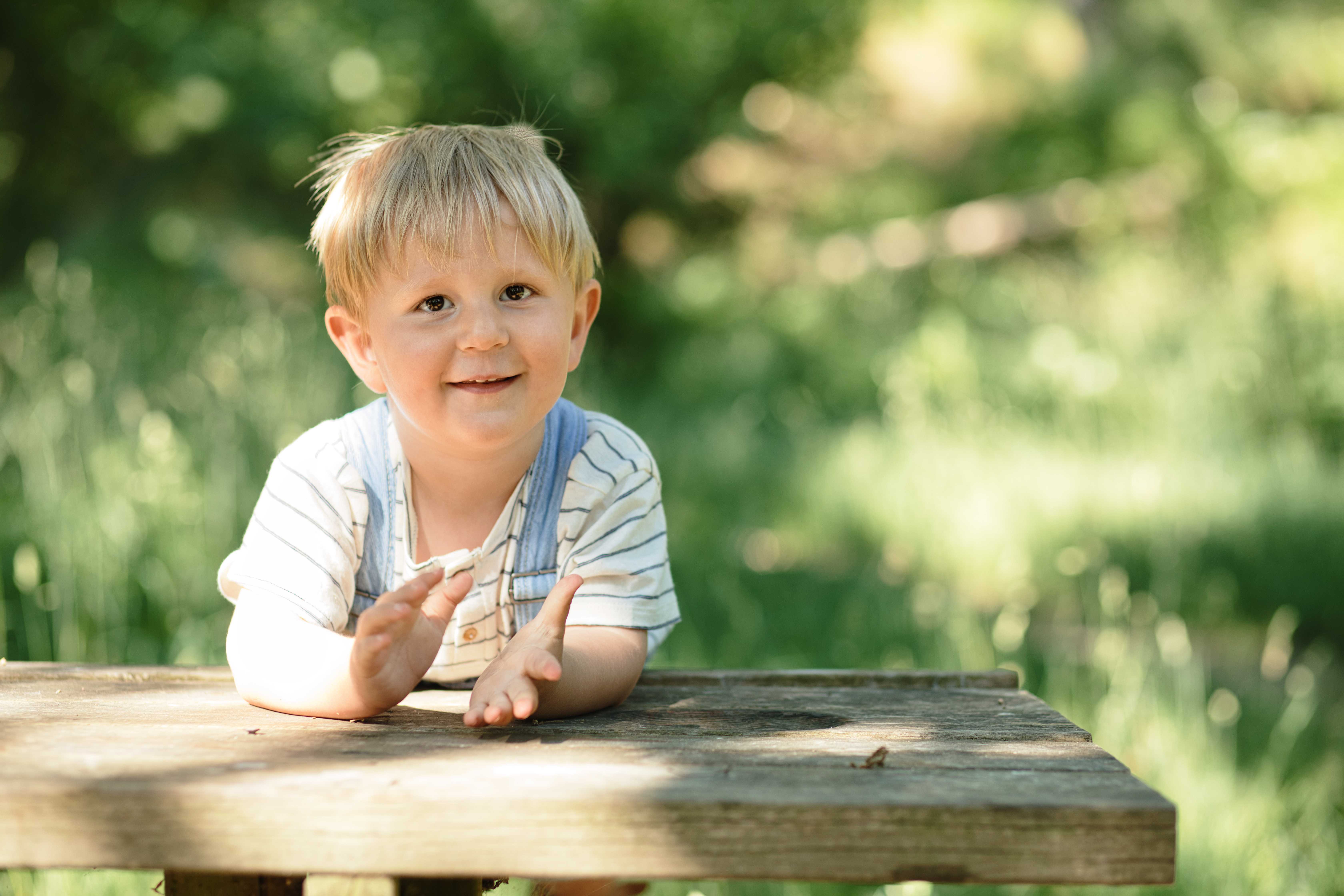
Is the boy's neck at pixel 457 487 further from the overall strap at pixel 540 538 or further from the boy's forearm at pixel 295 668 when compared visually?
the boy's forearm at pixel 295 668

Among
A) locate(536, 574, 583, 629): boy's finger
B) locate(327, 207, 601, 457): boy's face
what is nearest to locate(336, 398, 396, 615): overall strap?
locate(327, 207, 601, 457): boy's face

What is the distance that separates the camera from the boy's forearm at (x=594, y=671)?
1296 millimetres

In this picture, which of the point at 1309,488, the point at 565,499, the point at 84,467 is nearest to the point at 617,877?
the point at 565,499

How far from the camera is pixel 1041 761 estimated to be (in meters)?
1.10

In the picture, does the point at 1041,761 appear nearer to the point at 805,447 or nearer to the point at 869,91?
the point at 805,447

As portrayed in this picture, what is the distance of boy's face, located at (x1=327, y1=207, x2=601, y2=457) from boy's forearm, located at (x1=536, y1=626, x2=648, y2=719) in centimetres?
27

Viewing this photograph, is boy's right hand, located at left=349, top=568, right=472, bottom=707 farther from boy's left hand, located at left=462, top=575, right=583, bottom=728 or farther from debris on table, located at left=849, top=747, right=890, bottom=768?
debris on table, located at left=849, top=747, right=890, bottom=768

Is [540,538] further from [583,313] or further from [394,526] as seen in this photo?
[583,313]

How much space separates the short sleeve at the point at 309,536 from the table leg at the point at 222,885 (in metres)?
0.31

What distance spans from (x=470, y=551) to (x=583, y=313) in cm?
37

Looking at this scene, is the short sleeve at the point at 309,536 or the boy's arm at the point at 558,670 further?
the short sleeve at the point at 309,536

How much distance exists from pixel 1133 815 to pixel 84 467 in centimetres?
328

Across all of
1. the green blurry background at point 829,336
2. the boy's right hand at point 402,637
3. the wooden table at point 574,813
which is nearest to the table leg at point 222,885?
the wooden table at point 574,813

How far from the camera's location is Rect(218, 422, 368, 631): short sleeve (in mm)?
1405
